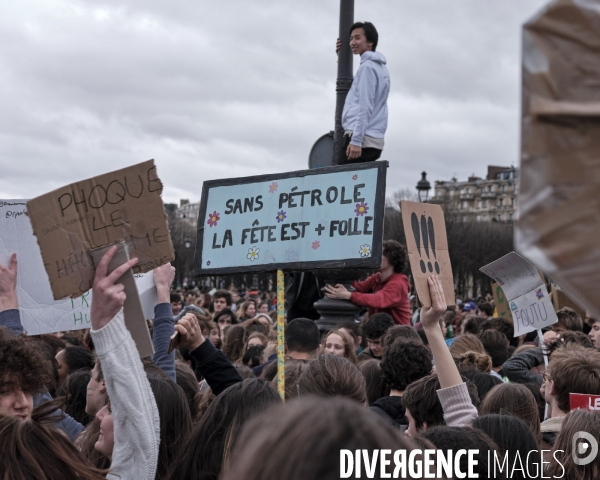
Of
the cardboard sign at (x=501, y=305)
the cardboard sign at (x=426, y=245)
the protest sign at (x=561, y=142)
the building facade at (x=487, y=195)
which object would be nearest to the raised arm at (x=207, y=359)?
the cardboard sign at (x=426, y=245)

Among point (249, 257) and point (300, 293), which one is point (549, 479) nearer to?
point (249, 257)

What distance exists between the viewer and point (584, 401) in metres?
3.78

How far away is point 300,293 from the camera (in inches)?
400

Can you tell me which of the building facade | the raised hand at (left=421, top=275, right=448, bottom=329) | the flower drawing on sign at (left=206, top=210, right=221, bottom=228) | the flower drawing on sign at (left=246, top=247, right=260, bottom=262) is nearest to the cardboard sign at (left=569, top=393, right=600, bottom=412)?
the raised hand at (left=421, top=275, right=448, bottom=329)

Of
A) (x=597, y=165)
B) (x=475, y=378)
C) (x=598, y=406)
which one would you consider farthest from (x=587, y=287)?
(x=475, y=378)

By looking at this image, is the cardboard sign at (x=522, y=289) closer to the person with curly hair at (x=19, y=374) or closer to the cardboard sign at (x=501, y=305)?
the cardboard sign at (x=501, y=305)

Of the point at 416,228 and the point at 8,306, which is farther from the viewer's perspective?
the point at 416,228

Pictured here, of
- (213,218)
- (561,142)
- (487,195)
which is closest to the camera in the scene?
(561,142)

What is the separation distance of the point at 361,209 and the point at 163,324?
3.84 ft

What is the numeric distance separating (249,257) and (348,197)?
628mm

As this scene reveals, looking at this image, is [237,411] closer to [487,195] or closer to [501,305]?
[501,305]

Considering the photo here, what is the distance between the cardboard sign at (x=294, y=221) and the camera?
4.04m

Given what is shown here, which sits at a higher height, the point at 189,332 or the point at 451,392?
the point at 189,332

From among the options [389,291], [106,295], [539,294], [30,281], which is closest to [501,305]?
[389,291]
